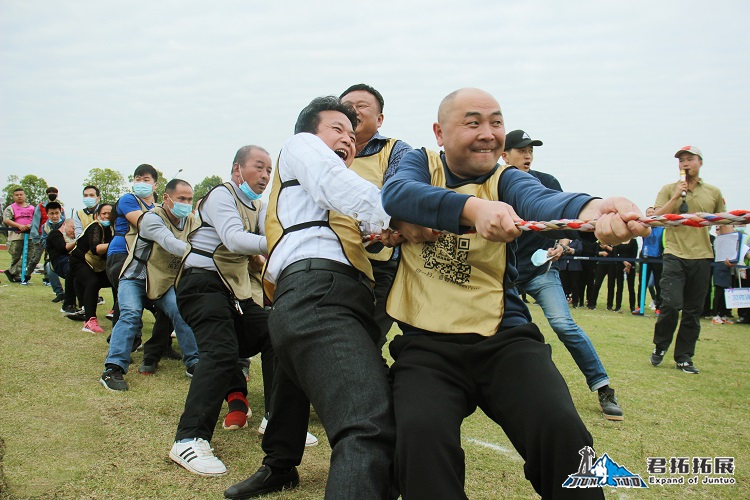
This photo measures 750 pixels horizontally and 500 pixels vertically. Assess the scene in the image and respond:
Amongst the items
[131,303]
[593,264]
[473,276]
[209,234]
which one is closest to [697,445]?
[473,276]

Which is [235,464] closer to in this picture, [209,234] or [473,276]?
[209,234]

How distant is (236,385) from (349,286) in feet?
7.89

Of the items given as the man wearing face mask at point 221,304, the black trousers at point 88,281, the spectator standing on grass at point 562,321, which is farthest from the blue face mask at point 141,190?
the spectator standing on grass at point 562,321

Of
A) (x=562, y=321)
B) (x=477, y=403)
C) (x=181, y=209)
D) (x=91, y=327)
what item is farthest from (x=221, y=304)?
(x=91, y=327)

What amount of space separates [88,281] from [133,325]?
2.84 meters

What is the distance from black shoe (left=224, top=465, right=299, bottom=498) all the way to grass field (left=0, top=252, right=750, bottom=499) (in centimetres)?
8

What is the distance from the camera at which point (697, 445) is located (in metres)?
4.11

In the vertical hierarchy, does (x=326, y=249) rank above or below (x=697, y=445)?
above

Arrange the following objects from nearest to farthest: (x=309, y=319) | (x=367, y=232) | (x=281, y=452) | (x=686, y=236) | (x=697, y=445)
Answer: (x=309, y=319) < (x=367, y=232) < (x=281, y=452) < (x=697, y=445) < (x=686, y=236)

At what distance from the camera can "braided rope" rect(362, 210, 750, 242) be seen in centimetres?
173

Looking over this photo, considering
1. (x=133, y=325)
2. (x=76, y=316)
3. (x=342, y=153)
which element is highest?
(x=342, y=153)

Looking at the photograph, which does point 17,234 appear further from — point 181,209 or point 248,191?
point 248,191

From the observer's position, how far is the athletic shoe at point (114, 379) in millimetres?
5082

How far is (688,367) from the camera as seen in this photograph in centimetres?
665
